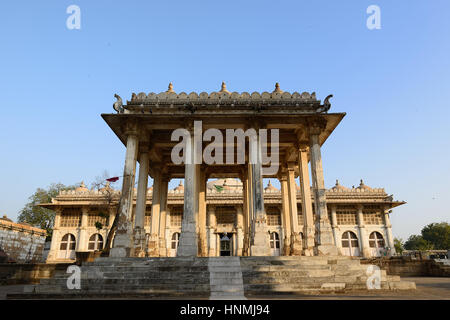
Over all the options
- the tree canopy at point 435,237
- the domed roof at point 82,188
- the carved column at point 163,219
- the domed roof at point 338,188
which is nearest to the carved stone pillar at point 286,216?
the carved column at point 163,219

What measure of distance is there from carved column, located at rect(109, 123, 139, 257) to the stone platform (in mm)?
1396

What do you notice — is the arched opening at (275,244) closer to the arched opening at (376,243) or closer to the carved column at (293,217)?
the arched opening at (376,243)

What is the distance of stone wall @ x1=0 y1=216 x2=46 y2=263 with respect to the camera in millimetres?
25630

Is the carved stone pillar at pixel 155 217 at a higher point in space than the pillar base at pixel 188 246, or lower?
higher

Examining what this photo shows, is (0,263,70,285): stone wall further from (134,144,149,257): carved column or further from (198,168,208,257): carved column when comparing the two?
(198,168,208,257): carved column

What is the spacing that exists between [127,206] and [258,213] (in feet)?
20.5

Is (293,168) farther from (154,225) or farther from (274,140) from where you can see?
(154,225)

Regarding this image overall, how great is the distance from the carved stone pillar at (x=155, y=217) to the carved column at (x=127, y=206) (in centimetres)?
490

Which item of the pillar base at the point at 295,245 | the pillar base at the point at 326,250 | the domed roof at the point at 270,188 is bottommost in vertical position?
the pillar base at the point at 326,250

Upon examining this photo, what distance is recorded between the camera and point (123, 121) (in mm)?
15562

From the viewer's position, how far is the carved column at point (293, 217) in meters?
17.4

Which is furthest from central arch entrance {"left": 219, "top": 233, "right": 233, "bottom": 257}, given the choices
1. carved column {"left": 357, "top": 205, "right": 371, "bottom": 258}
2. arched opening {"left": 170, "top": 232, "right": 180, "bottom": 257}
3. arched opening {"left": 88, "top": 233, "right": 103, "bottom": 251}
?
carved column {"left": 357, "top": 205, "right": 371, "bottom": 258}

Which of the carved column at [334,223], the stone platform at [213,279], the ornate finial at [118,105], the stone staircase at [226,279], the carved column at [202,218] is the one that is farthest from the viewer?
the carved column at [334,223]
